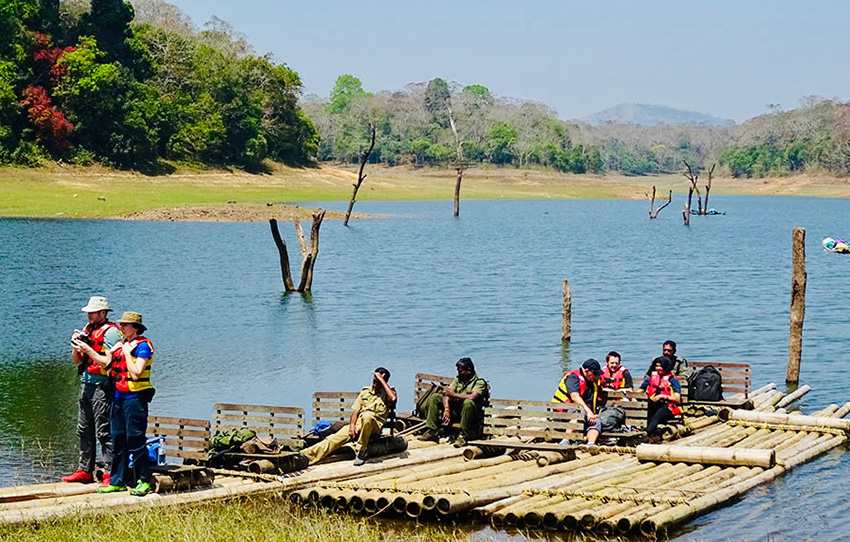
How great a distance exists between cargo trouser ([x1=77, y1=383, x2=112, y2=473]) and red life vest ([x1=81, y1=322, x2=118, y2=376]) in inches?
10.4

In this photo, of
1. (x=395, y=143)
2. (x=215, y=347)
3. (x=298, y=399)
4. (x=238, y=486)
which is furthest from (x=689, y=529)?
(x=395, y=143)

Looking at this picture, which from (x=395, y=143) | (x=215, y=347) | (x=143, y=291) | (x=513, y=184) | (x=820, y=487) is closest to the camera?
(x=820, y=487)

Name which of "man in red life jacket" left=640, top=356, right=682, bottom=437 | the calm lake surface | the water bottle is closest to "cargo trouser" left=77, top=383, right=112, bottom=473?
the water bottle

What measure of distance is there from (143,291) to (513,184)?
11476 centimetres

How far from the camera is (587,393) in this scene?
68.2 feet

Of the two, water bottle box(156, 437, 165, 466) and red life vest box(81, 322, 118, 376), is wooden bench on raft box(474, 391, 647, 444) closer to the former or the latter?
water bottle box(156, 437, 165, 466)

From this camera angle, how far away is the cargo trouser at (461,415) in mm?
20219

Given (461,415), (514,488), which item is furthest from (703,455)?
(514,488)

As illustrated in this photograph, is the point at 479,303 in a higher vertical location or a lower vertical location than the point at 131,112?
lower

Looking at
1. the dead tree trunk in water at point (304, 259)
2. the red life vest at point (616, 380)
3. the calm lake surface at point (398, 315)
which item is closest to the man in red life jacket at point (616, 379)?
the red life vest at point (616, 380)

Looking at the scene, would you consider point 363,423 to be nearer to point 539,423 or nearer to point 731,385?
point 539,423

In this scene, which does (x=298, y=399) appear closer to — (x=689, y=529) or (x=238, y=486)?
(x=238, y=486)

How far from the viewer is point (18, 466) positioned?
2075 centimetres

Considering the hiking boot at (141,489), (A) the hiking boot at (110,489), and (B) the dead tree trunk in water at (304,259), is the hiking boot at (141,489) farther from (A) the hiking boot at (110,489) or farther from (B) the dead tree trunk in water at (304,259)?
(B) the dead tree trunk in water at (304,259)
